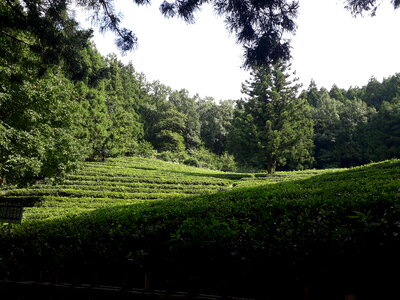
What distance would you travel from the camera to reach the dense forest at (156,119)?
726cm

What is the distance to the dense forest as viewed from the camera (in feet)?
23.8

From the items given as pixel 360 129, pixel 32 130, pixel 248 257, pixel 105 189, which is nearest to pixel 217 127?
pixel 360 129

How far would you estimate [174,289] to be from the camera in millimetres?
2518

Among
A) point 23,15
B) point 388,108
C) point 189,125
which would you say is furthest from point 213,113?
point 23,15

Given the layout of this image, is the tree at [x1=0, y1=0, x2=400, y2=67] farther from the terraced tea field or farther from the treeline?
the treeline

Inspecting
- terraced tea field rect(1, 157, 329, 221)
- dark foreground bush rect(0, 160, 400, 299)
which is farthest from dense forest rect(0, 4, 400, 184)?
dark foreground bush rect(0, 160, 400, 299)

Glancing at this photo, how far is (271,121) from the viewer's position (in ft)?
87.9

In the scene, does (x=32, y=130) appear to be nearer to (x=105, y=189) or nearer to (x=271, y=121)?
(x=105, y=189)

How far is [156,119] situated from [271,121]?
1295 inches

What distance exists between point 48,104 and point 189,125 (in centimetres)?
3899

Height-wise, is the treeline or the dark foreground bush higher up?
the treeline

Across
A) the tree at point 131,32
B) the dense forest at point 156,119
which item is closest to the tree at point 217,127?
the dense forest at point 156,119

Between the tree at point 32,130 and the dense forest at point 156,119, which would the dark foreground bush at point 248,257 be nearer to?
the dense forest at point 156,119

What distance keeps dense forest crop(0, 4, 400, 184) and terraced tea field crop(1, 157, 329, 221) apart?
162 cm
